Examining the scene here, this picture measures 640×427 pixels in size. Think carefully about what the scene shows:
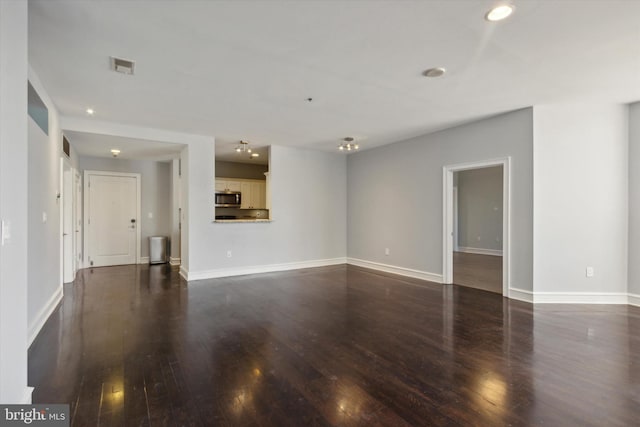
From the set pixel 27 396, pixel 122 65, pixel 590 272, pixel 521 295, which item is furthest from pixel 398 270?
pixel 27 396

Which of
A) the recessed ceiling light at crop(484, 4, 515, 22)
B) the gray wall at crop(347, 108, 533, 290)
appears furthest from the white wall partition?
the gray wall at crop(347, 108, 533, 290)

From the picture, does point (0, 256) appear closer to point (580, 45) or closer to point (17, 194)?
point (17, 194)

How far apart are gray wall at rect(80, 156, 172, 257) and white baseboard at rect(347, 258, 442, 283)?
475 cm

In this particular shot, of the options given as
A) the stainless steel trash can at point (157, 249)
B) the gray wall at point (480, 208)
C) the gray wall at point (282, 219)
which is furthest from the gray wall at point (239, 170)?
the gray wall at point (480, 208)

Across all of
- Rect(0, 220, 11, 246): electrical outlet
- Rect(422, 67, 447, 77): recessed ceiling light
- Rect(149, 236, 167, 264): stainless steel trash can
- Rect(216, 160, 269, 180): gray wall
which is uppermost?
Rect(422, 67, 447, 77): recessed ceiling light

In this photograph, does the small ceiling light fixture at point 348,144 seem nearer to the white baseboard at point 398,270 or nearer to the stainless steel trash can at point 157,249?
the white baseboard at point 398,270

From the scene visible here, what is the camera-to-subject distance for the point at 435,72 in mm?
3248

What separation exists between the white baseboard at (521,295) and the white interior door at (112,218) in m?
7.79

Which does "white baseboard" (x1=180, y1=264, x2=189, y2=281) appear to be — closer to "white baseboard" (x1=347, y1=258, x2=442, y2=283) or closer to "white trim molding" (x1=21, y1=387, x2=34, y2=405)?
"white baseboard" (x1=347, y1=258, x2=442, y2=283)

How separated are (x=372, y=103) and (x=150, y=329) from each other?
3.72 metres

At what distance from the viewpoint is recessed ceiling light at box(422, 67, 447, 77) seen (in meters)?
3.18

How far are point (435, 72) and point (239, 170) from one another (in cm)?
652

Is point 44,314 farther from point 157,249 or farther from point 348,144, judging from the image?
point 348,144

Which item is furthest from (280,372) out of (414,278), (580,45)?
(414,278)
